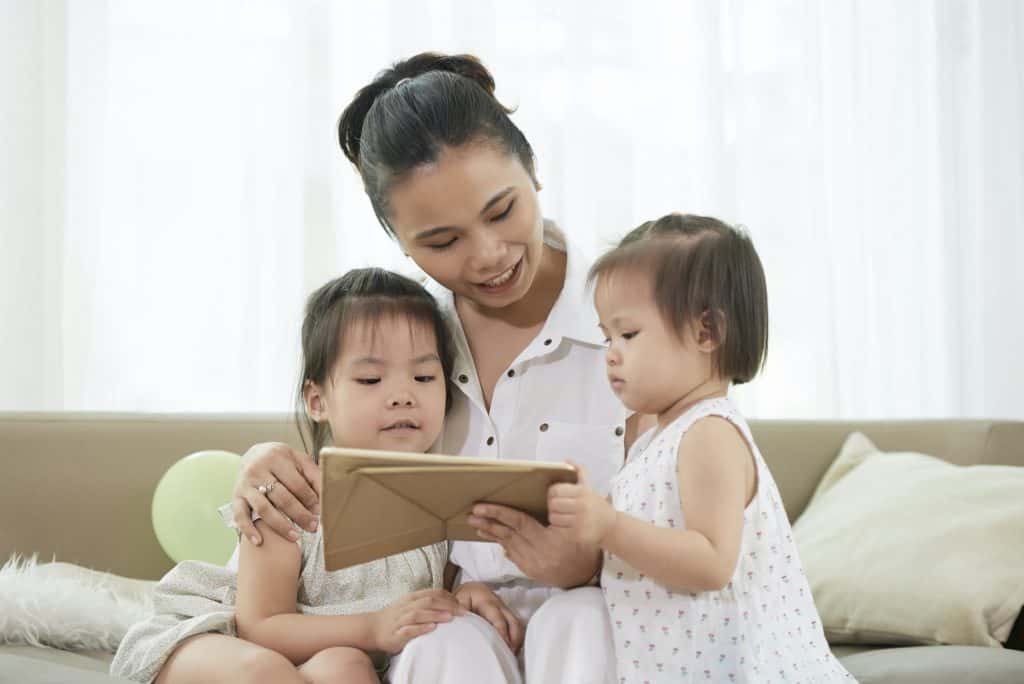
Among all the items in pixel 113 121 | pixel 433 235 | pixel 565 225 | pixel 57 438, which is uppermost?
pixel 113 121

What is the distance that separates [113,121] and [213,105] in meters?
0.30

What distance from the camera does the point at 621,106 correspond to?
11.6 feet

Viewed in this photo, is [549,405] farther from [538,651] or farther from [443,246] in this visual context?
[538,651]

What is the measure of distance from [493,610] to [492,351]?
0.47 meters

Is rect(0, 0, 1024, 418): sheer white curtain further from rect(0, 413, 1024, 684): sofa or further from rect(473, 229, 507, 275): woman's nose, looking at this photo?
rect(473, 229, 507, 275): woman's nose

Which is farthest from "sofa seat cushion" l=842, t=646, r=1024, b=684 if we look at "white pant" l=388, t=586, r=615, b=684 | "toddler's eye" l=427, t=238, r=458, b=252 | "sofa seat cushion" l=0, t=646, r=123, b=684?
"sofa seat cushion" l=0, t=646, r=123, b=684

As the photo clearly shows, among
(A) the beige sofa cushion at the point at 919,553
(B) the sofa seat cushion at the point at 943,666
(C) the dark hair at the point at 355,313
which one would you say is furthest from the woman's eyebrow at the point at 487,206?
(A) the beige sofa cushion at the point at 919,553

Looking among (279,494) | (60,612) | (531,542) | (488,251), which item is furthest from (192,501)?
(531,542)

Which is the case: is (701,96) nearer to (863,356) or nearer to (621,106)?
(621,106)

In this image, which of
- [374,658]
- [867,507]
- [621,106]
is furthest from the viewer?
[621,106]

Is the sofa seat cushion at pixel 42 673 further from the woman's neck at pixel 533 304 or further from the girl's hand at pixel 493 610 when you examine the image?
the woman's neck at pixel 533 304

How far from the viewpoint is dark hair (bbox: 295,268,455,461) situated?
176 cm

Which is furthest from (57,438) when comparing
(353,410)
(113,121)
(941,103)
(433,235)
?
(941,103)

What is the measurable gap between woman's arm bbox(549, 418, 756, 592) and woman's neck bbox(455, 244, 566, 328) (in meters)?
0.57
